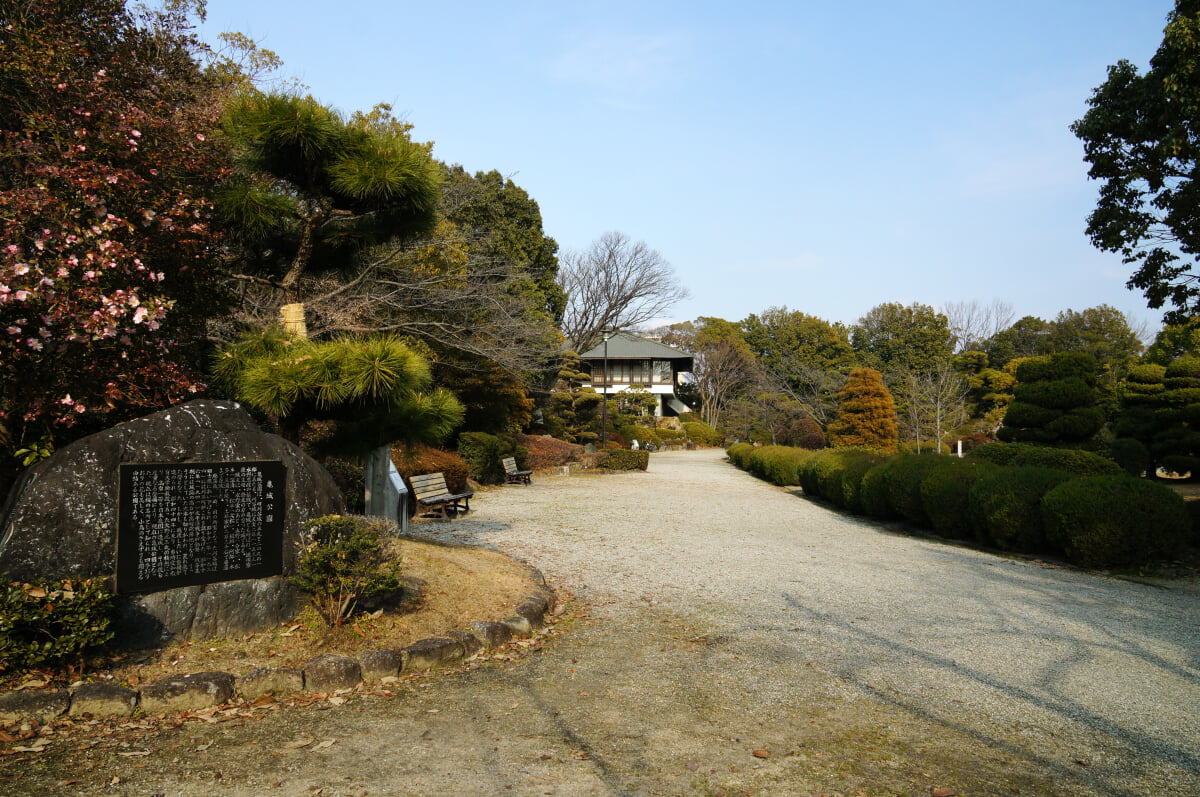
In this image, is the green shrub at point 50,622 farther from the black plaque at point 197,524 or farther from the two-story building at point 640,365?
the two-story building at point 640,365

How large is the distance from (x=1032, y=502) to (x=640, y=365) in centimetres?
3994

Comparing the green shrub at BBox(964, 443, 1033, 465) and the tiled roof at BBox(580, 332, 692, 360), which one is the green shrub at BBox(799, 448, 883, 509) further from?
the tiled roof at BBox(580, 332, 692, 360)

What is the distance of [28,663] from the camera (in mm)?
3531

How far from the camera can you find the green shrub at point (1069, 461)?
9812 mm

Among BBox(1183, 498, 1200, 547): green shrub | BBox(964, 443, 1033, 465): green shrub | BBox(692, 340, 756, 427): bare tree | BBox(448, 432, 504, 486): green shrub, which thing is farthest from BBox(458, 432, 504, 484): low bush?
BBox(692, 340, 756, 427): bare tree

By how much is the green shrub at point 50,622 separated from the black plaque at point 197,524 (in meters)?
0.32

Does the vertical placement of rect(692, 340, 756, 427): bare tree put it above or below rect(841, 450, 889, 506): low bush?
above

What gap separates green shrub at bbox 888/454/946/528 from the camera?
11.2 meters

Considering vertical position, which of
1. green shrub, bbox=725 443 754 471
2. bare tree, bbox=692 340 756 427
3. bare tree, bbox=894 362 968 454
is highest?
bare tree, bbox=692 340 756 427

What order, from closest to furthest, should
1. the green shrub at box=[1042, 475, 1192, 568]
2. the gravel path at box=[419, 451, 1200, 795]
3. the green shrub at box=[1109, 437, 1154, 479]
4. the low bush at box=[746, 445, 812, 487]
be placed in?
the gravel path at box=[419, 451, 1200, 795] → the green shrub at box=[1042, 475, 1192, 568] → the green shrub at box=[1109, 437, 1154, 479] → the low bush at box=[746, 445, 812, 487]

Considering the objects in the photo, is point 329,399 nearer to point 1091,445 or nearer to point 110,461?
point 110,461

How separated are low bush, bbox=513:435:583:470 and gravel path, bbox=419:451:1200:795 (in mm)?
10083

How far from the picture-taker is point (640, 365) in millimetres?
48594

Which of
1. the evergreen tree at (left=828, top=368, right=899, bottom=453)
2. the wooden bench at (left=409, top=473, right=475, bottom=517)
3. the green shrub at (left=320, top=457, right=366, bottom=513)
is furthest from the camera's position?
the evergreen tree at (left=828, top=368, right=899, bottom=453)
